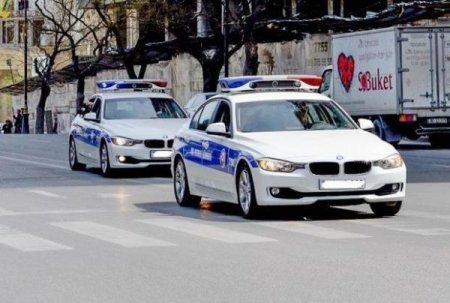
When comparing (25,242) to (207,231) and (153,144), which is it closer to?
(207,231)

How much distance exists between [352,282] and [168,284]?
1.35 m

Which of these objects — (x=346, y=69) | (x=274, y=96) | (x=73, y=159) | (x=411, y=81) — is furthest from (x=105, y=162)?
(x=346, y=69)

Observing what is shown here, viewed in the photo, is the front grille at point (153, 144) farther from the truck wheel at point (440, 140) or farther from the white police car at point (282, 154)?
the truck wheel at point (440, 140)

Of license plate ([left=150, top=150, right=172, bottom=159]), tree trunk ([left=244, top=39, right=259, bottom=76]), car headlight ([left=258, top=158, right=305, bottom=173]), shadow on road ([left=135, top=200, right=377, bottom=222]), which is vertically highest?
tree trunk ([left=244, top=39, right=259, bottom=76])

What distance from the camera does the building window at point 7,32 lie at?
135 m

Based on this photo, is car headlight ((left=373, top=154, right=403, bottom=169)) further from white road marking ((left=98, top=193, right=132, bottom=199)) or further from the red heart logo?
the red heart logo

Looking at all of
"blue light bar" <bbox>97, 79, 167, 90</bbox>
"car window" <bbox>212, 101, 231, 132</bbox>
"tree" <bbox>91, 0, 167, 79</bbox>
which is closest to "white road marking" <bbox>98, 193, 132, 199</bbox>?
"car window" <bbox>212, 101, 231, 132</bbox>

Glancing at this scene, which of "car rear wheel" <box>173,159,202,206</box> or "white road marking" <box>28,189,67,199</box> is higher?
"car rear wheel" <box>173,159,202,206</box>

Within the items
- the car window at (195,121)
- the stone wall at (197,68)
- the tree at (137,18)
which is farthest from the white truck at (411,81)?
the tree at (137,18)

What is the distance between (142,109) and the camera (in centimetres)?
2817

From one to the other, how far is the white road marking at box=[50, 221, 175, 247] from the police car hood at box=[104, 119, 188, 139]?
9512 millimetres

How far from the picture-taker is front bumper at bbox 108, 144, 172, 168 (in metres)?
26.7

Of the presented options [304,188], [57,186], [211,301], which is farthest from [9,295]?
[57,186]

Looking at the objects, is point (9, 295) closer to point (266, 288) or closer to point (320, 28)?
point (266, 288)
